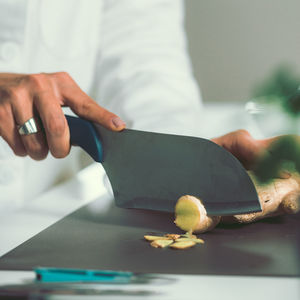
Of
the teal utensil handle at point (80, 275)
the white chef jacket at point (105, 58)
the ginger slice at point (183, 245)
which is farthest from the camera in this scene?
the white chef jacket at point (105, 58)

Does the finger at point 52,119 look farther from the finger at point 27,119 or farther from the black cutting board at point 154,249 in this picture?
the black cutting board at point 154,249

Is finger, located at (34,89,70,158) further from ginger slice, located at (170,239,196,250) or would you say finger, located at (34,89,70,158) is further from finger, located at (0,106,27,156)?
ginger slice, located at (170,239,196,250)

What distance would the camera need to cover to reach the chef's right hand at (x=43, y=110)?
755 millimetres

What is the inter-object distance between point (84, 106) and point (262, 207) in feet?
0.96

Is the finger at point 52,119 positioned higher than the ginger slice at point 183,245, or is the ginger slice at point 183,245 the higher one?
the finger at point 52,119

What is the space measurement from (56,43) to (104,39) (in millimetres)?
192

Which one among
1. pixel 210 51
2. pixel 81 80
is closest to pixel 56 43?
pixel 81 80

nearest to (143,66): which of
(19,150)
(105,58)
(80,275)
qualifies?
(105,58)

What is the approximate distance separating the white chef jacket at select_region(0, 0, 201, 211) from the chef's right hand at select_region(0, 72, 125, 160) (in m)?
0.32

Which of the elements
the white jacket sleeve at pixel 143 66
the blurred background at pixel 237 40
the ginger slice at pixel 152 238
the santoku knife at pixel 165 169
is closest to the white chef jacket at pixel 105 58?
the white jacket sleeve at pixel 143 66

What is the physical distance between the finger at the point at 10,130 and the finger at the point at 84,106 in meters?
0.09

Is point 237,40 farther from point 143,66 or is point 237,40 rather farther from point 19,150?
point 19,150

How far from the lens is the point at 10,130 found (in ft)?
2.63

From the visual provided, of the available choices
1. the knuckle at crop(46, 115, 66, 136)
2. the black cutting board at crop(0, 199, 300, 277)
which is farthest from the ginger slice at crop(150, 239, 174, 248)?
the knuckle at crop(46, 115, 66, 136)
